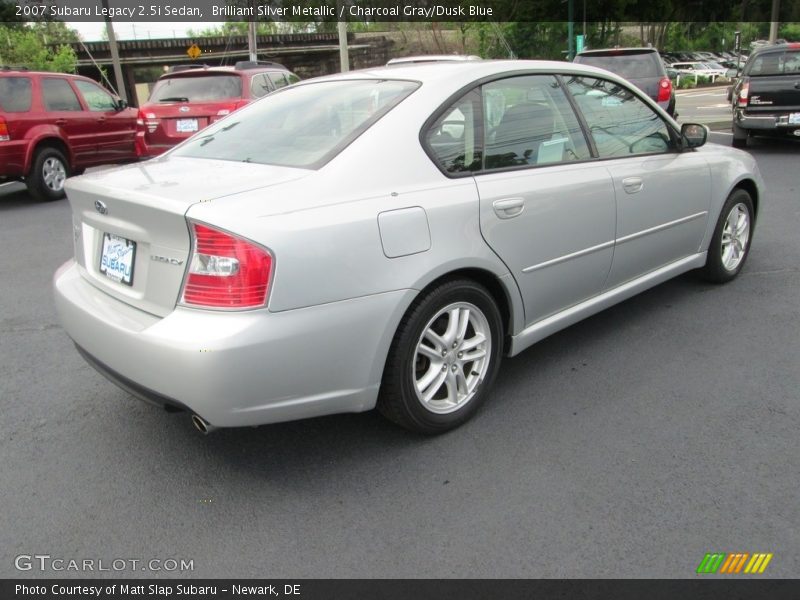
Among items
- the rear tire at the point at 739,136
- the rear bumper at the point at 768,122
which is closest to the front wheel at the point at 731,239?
the rear bumper at the point at 768,122

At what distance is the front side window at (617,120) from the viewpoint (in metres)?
3.69

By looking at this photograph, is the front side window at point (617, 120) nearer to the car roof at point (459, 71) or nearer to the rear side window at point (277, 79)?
the car roof at point (459, 71)

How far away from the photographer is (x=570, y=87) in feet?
11.9

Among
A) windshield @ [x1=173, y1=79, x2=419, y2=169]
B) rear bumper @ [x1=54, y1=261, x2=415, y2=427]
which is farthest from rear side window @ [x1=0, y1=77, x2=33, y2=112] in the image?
rear bumper @ [x1=54, y1=261, x2=415, y2=427]

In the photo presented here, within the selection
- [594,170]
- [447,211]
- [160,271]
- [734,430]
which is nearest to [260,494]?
[160,271]

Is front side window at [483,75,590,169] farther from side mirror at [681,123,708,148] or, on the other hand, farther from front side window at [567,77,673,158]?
side mirror at [681,123,708,148]

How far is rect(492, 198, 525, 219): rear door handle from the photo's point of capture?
9.87 ft

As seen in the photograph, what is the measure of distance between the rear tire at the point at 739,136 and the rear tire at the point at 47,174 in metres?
10.7

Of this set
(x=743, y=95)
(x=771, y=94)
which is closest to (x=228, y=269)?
(x=771, y=94)

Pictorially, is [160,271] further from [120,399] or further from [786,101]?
[786,101]

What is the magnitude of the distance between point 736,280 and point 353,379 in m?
3.62

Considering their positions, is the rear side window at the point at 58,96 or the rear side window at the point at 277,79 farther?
the rear side window at the point at 277,79

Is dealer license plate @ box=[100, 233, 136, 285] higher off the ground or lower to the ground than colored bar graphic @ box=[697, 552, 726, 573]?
higher

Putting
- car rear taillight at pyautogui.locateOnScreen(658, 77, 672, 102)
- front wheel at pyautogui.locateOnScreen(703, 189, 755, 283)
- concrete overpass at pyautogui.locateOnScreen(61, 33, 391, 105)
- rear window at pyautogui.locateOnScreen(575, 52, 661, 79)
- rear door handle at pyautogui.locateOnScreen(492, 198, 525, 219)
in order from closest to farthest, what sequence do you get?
rear door handle at pyautogui.locateOnScreen(492, 198, 525, 219) → front wheel at pyautogui.locateOnScreen(703, 189, 755, 283) → car rear taillight at pyautogui.locateOnScreen(658, 77, 672, 102) → rear window at pyautogui.locateOnScreen(575, 52, 661, 79) → concrete overpass at pyautogui.locateOnScreen(61, 33, 391, 105)
